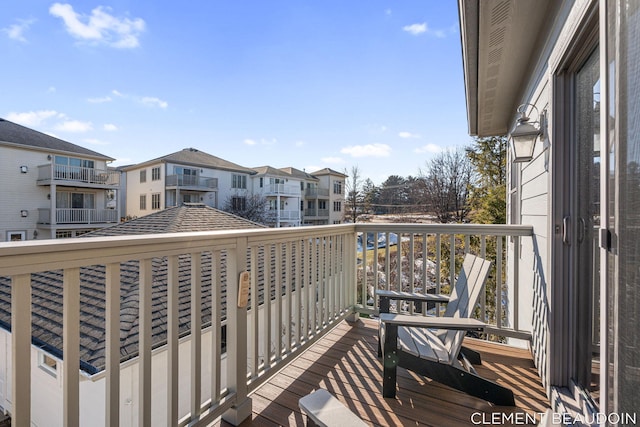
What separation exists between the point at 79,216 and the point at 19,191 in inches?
106

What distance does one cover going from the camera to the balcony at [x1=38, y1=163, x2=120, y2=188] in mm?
15242

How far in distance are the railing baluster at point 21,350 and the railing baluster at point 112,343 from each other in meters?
0.22

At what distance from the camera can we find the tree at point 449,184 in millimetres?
12562

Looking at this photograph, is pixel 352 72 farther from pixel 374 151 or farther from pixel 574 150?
pixel 374 151

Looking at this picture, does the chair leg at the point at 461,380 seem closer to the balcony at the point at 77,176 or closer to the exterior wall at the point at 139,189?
the balcony at the point at 77,176

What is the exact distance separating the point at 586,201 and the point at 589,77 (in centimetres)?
64

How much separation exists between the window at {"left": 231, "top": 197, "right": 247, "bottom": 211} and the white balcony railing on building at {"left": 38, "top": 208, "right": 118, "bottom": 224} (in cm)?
756

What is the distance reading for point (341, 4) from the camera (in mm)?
6199

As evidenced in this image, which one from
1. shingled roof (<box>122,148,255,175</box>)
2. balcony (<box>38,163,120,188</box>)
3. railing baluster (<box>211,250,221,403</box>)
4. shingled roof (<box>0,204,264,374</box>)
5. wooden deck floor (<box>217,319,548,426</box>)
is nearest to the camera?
railing baluster (<box>211,250,221,403</box>)

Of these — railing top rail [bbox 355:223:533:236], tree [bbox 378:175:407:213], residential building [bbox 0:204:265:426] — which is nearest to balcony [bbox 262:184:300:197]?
tree [bbox 378:175:407:213]

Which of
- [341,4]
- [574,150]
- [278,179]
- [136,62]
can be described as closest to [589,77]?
[574,150]

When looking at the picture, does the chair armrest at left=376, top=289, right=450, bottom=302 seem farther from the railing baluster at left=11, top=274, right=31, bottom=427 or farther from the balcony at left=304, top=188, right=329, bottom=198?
the balcony at left=304, top=188, right=329, bottom=198

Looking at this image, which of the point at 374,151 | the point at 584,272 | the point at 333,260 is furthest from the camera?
the point at 374,151

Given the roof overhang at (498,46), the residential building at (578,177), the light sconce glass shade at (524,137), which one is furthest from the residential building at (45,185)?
the light sconce glass shade at (524,137)
